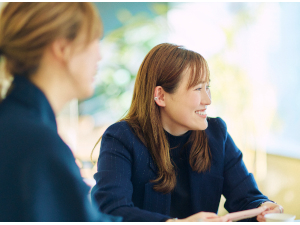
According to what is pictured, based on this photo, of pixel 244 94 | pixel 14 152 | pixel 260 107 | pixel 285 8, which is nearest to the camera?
pixel 14 152

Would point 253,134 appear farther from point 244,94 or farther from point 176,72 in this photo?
point 176,72

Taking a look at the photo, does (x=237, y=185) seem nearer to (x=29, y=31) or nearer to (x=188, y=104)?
(x=188, y=104)

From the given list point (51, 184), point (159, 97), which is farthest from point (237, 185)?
point (51, 184)

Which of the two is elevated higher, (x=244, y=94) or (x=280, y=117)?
(x=244, y=94)

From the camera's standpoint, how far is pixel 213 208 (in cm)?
134

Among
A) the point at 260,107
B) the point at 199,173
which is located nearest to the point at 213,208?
the point at 199,173

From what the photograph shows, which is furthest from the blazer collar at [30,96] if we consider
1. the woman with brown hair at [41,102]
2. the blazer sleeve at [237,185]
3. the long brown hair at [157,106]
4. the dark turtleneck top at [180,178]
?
the blazer sleeve at [237,185]

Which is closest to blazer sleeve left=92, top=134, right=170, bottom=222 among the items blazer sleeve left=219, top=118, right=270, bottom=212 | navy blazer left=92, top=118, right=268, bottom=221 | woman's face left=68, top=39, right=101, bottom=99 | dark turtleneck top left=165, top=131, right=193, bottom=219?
navy blazer left=92, top=118, right=268, bottom=221

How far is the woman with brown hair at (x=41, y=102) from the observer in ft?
1.39

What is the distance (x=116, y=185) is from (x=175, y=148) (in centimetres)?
40

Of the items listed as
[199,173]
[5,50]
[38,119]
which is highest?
[5,50]

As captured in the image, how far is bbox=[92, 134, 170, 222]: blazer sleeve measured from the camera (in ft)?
3.09

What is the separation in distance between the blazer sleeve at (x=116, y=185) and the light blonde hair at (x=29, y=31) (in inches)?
25.3

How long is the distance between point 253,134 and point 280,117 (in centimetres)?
28
